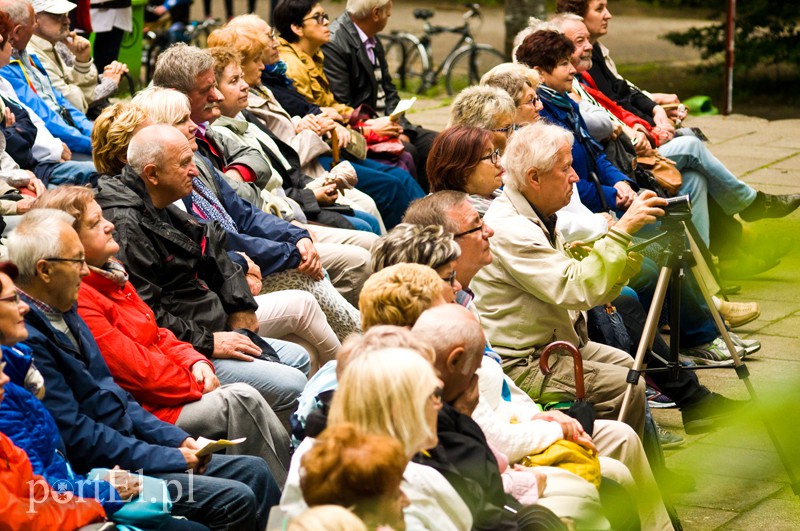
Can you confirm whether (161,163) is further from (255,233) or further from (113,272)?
(255,233)

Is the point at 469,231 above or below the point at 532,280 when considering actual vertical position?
above

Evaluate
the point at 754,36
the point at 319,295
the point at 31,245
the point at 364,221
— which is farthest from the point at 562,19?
the point at 754,36

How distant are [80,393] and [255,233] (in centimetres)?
209

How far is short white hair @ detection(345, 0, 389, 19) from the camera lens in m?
7.54

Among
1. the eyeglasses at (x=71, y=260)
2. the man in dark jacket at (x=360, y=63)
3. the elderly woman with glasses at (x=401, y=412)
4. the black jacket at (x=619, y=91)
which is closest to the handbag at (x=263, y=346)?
the eyeglasses at (x=71, y=260)

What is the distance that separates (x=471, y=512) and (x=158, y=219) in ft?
6.58

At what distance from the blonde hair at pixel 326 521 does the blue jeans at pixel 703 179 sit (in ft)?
17.2

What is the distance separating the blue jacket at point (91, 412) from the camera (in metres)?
3.16

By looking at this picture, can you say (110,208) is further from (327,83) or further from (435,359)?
(327,83)

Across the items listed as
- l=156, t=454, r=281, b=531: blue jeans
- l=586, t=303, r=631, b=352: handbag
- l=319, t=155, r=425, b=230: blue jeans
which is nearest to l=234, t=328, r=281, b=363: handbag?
l=156, t=454, r=281, b=531: blue jeans

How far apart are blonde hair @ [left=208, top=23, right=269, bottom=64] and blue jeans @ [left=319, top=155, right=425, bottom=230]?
80 centimetres

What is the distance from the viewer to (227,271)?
4.55 m

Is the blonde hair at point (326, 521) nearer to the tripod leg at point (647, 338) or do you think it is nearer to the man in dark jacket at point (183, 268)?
the man in dark jacket at point (183, 268)

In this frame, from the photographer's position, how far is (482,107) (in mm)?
5629
